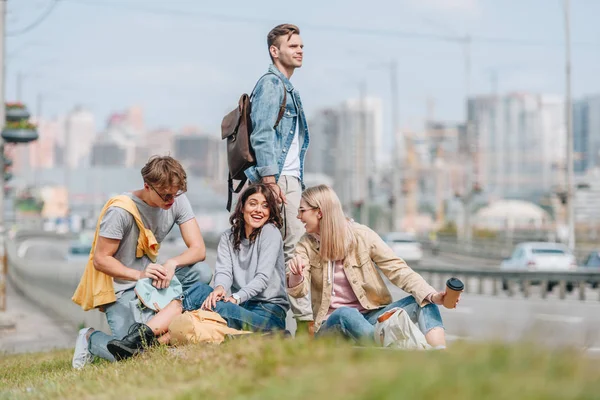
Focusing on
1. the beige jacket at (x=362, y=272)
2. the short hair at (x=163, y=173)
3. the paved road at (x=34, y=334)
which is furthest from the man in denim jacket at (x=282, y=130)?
the paved road at (x=34, y=334)

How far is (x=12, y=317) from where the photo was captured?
19.3 meters

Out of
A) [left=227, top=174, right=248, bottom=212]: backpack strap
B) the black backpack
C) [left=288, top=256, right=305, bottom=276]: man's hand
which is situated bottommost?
[left=288, top=256, right=305, bottom=276]: man's hand

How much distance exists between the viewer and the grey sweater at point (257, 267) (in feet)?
26.0

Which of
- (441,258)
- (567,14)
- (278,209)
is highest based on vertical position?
(567,14)

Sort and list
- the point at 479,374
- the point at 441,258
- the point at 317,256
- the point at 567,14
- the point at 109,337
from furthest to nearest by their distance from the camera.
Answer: the point at 441,258 → the point at 567,14 → the point at 109,337 → the point at 317,256 → the point at 479,374

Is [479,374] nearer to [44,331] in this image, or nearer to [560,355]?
[560,355]

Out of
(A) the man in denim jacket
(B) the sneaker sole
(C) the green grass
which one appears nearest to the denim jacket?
(A) the man in denim jacket

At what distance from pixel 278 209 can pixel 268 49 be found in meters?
1.23

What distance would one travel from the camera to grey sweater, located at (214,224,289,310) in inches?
312

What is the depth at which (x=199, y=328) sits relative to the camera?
7383 millimetres

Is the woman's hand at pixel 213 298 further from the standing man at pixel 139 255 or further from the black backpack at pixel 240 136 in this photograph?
the black backpack at pixel 240 136

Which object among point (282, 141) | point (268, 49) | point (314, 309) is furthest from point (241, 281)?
point (268, 49)

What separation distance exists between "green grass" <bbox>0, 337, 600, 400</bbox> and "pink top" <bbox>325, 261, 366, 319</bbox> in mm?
1580

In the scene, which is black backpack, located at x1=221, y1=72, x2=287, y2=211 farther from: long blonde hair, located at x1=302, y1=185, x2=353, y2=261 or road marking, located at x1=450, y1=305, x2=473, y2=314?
road marking, located at x1=450, y1=305, x2=473, y2=314
